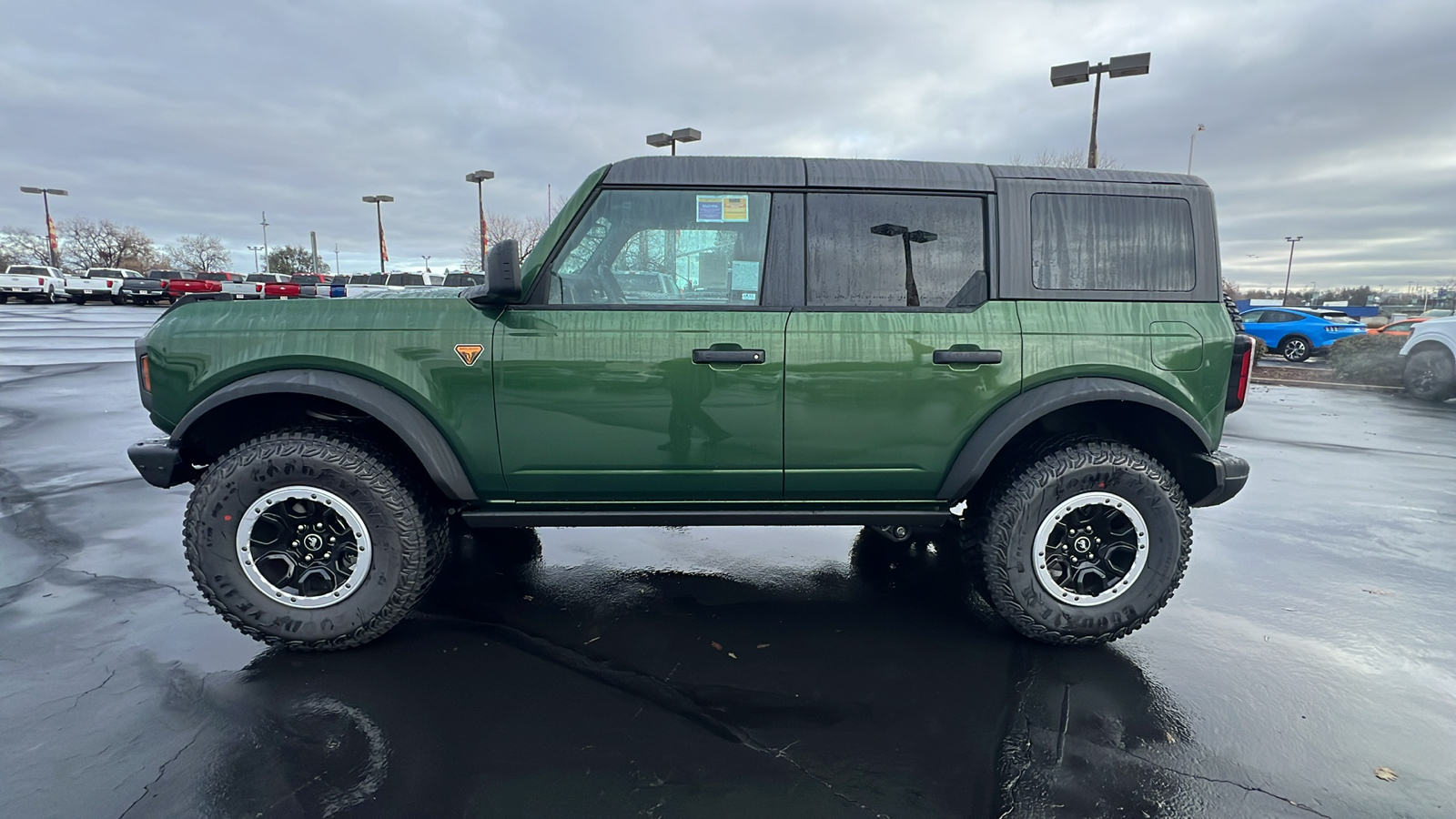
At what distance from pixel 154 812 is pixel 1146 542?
3617 millimetres

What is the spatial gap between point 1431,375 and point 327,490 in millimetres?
14456

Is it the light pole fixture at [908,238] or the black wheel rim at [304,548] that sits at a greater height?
the light pole fixture at [908,238]

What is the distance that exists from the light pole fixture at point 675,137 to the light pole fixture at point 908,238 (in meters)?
17.5

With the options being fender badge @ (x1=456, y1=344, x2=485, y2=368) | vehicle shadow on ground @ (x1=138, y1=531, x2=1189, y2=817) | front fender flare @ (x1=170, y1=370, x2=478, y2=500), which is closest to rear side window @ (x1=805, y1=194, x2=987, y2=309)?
fender badge @ (x1=456, y1=344, x2=485, y2=368)

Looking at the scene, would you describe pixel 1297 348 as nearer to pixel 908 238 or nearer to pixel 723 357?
pixel 908 238

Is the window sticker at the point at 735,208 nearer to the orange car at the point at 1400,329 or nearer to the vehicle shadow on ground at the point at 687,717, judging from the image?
the vehicle shadow on ground at the point at 687,717

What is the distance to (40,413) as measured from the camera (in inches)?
311

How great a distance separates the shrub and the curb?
0.26 metres

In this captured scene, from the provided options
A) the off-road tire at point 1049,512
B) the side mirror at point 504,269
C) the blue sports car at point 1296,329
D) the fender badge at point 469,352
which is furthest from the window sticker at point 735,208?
the blue sports car at point 1296,329

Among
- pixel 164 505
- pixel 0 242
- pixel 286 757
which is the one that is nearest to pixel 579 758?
pixel 286 757

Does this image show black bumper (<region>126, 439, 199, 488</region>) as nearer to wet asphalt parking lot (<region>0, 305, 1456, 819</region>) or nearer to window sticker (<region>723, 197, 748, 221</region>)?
Answer: wet asphalt parking lot (<region>0, 305, 1456, 819</region>)

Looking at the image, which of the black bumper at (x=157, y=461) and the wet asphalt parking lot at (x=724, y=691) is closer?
the wet asphalt parking lot at (x=724, y=691)

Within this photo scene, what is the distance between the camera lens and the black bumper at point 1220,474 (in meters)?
3.13

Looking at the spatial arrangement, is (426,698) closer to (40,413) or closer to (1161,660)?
(1161,660)
